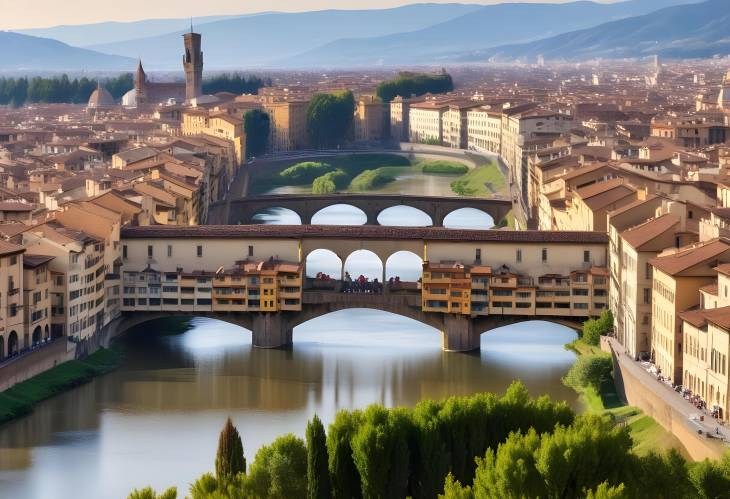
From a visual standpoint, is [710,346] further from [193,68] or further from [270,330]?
[193,68]

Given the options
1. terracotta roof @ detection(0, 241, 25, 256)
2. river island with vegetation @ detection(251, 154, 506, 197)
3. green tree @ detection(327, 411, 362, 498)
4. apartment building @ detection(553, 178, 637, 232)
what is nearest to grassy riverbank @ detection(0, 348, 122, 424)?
terracotta roof @ detection(0, 241, 25, 256)

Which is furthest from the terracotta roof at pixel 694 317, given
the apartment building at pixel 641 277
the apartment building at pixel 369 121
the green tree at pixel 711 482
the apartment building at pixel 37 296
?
the apartment building at pixel 369 121

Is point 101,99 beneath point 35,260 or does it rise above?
above

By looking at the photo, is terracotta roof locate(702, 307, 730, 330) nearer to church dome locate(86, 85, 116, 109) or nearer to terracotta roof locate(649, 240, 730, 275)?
terracotta roof locate(649, 240, 730, 275)

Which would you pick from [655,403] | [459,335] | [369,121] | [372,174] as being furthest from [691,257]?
[369,121]

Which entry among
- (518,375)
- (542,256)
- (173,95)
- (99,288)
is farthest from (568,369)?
(173,95)

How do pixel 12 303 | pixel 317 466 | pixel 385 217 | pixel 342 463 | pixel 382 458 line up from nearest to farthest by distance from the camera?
pixel 317 466, pixel 382 458, pixel 342 463, pixel 12 303, pixel 385 217
